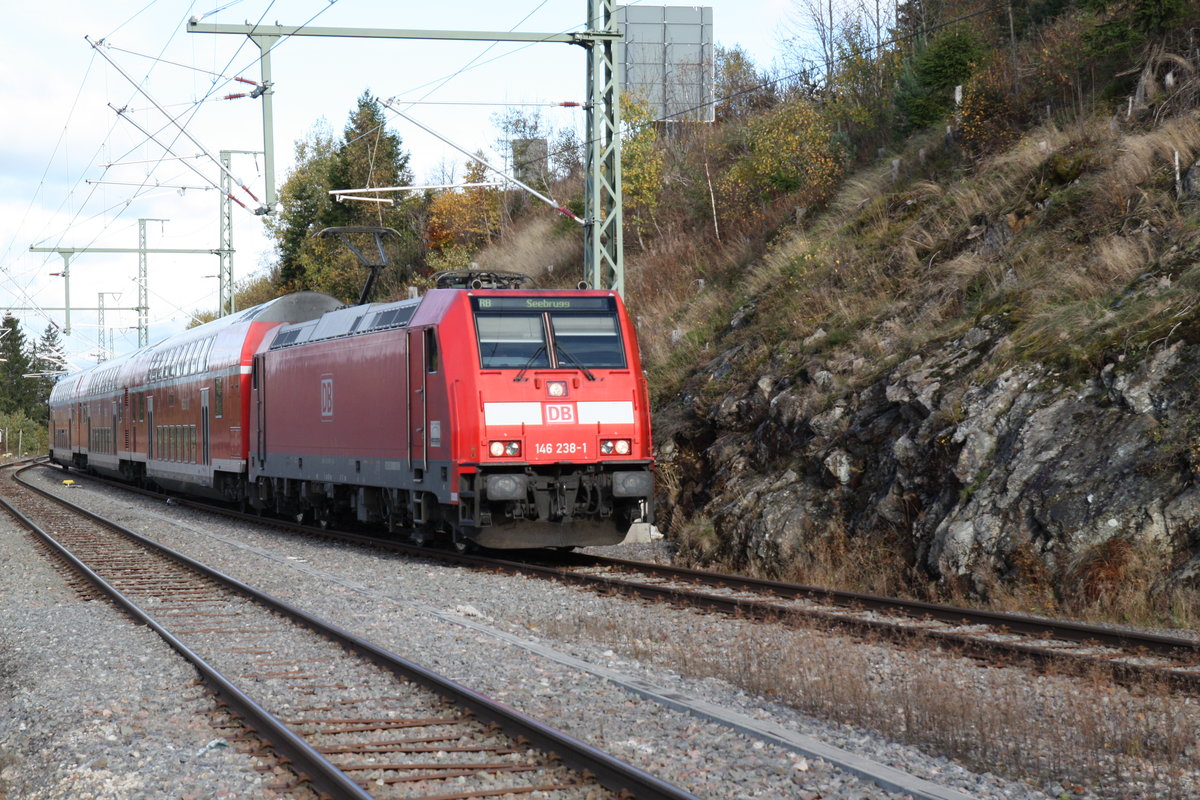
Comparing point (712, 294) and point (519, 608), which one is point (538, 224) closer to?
point (712, 294)

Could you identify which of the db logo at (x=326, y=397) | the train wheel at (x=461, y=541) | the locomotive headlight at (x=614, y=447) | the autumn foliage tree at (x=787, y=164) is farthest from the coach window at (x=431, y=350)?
the autumn foliage tree at (x=787, y=164)

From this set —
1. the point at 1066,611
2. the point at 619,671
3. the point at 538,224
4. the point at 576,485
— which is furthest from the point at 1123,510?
the point at 538,224

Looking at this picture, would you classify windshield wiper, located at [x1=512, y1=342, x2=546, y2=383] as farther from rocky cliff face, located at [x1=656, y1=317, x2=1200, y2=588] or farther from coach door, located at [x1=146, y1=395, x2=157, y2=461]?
coach door, located at [x1=146, y1=395, x2=157, y2=461]

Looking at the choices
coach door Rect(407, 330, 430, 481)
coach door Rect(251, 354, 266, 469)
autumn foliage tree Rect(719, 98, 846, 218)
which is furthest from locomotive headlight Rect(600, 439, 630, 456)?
autumn foliage tree Rect(719, 98, 846, 218)

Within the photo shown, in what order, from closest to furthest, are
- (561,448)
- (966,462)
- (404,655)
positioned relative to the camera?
1. (404,655)
2. (966,462)
3. (561,448)

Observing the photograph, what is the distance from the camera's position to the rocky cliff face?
10.5m

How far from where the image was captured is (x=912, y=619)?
990cm

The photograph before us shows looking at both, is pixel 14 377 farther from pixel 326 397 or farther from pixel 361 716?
pixel 361 716

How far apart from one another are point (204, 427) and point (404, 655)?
1713 cm

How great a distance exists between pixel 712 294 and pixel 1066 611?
14374 millimetres

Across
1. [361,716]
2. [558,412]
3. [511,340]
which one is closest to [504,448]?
[558,412]

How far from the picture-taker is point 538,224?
42000 mm

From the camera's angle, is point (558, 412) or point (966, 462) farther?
point (558, 412)

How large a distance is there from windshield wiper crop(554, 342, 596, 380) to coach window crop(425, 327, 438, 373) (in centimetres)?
139
